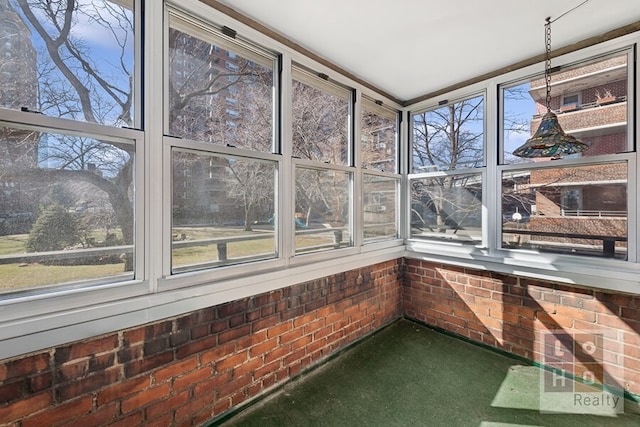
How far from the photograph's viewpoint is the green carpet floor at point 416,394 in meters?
1.84

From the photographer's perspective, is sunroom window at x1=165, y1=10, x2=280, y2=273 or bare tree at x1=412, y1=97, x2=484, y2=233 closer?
sunroom window at x1=165, y1=10, x2=280, y2=273

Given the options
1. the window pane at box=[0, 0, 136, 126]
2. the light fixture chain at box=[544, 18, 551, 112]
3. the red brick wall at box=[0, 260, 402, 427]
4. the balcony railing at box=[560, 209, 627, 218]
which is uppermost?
the light fixture chain at box=[544, 18, 551, 112]

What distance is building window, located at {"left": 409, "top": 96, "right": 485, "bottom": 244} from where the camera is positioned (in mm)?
2875

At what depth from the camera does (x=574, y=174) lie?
2.30 meters

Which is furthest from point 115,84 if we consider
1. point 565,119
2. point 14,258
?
point 565,119

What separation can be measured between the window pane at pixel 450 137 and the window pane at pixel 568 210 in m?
0.43

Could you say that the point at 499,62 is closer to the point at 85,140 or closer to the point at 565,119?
the point at 565,119

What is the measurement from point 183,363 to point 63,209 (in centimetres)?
106

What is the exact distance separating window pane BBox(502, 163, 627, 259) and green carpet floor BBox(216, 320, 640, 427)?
111 cm

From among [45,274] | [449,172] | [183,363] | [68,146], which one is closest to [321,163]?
[449,172]

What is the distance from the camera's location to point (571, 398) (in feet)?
6.75

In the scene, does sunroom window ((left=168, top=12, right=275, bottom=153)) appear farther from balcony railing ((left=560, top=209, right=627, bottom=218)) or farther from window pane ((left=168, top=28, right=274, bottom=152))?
balcony railing ((left=560, top=209, right=627, bottom=218))

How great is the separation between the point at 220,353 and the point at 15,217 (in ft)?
4.22

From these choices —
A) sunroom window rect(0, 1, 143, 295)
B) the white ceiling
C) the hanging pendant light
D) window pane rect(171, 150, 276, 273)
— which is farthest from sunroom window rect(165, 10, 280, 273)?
the hanging pendant light
